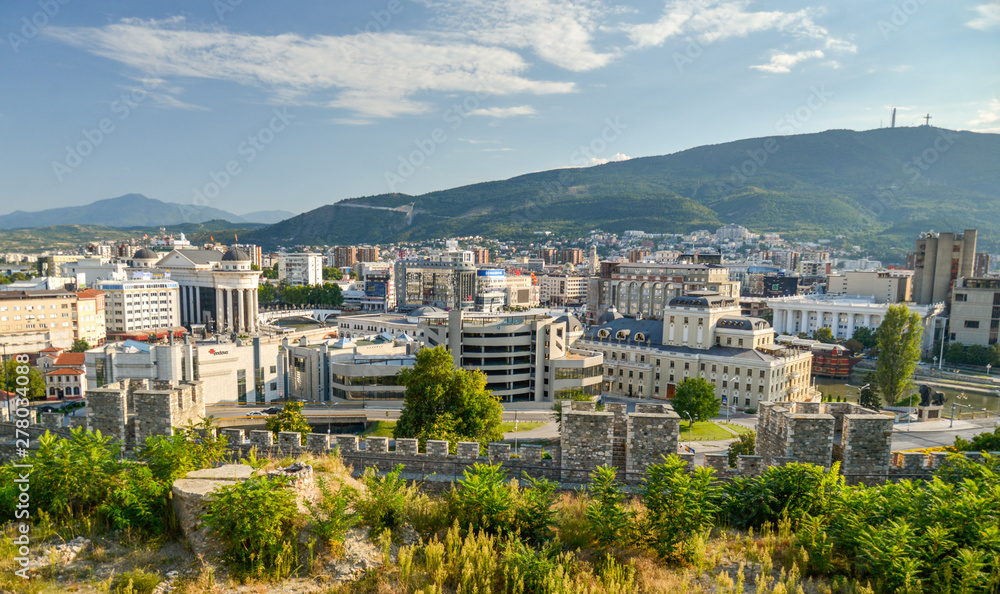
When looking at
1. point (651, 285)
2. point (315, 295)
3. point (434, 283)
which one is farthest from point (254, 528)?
point (315, 295)

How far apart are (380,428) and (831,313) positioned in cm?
8186

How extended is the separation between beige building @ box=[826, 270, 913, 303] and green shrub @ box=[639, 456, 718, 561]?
105 meters

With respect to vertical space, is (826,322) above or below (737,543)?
below

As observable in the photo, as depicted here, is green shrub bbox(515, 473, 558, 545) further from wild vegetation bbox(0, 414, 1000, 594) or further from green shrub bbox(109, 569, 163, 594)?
green shrub bbox(109, 569, 163, 594)

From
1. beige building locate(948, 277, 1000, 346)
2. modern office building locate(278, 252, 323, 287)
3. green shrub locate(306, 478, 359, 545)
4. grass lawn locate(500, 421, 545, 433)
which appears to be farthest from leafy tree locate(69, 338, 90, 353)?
beige building locate(948, 277, 1000, 346)

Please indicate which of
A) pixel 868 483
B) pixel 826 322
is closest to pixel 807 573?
pixel 868 483

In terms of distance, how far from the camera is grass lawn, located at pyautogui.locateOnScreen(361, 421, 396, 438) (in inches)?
1351

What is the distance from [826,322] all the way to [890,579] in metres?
95.9

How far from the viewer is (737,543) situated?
8227 millimetres

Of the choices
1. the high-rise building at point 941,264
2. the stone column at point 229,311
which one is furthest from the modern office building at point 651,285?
the stone column at point 229,311

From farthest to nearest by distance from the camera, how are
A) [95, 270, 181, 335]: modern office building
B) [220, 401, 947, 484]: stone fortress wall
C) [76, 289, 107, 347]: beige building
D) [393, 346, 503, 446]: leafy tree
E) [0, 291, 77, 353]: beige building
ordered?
1. [95, 270, 181, 335]: modern office building
2. [76, 289, 107, 347]: beige building
3. [0, 291, 77, 353]: beige building
4. [393, 346, 503, 446]: leafy tree
5. [220, 401, 947, 484]: stone fortress wall

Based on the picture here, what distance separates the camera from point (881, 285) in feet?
325

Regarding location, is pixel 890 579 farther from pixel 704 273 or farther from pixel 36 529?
pixel 704 273

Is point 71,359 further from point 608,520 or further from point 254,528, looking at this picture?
point 608,520
